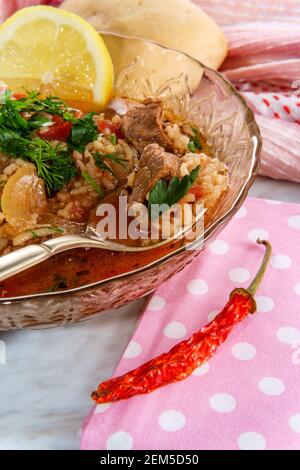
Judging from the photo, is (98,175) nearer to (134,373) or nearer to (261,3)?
(134,373)

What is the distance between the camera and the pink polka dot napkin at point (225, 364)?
1692mm

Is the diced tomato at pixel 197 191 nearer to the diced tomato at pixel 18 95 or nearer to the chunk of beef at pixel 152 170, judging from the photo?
the chunk of beef at pixel 152 170

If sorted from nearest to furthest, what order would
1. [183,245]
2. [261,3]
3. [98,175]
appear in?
[183,245] < [98,175] < [261,3]

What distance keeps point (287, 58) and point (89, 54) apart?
1137mm

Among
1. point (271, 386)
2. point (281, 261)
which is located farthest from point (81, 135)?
point (271, 386)

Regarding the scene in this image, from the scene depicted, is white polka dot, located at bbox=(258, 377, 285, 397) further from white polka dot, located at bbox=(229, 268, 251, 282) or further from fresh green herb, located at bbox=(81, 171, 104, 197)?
fresh green herb, located at bbox=(81, 171, 104, 197)

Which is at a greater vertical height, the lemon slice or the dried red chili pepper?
the lemon slice

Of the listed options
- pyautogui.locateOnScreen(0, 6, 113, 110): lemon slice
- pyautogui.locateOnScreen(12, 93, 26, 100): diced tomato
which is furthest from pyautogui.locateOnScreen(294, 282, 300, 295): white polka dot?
pyautogui.locateOnScreen(12, 93, 26, 100): diced tomato

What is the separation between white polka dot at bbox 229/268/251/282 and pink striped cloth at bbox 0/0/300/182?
28.0 inches

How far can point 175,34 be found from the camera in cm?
318

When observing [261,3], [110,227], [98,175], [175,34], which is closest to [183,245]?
[110,227]

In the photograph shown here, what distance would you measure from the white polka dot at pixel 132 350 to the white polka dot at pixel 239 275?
0.44 m

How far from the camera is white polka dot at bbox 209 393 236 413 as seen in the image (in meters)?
1.75

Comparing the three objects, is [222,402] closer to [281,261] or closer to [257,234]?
[281,261]
